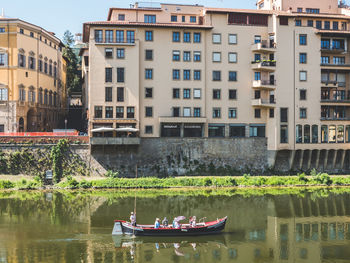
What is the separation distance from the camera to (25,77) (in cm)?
7106

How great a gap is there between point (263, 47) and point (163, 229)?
3911 cm

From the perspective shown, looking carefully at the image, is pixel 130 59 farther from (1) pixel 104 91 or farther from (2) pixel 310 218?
(2) pixel 310 218

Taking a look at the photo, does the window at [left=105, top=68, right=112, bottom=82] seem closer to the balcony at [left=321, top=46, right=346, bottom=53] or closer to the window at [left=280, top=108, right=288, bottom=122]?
the window at [left=280, top=108, right=288, bottom=122]

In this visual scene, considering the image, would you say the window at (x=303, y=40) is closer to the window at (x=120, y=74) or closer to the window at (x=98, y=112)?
the window at (x=120, y=74)

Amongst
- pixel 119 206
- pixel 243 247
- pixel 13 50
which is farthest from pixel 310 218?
pixel 13 50

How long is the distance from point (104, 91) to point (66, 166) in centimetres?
1195

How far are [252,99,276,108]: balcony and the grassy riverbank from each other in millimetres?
10922

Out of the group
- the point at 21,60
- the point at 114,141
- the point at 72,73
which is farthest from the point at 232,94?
the point at 72,73

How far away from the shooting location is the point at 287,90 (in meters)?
67.4

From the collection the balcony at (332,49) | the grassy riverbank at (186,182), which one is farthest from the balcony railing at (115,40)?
the balcony at (332,49)

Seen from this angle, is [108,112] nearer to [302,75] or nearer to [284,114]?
[284,114]

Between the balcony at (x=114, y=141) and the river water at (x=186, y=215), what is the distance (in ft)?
26.8

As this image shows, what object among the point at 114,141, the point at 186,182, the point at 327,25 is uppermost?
the point at 327,25

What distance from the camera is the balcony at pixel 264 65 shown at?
66.2 m
